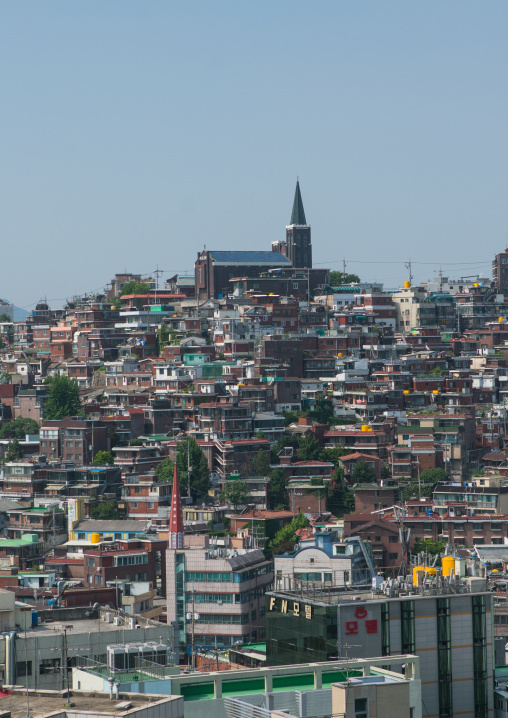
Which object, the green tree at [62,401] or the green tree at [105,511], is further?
the green tree at [62,401]

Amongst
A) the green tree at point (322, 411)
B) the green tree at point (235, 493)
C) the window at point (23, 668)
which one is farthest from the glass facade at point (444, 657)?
the green tree at point (322, 411)

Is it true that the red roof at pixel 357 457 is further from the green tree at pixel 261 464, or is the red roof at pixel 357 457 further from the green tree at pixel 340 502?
the green tree at pixel 261 464

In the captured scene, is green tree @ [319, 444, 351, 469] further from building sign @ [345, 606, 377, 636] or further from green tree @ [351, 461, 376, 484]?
building sign @ [345, 606, 377, 636]

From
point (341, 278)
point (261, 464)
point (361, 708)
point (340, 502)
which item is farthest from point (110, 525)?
point (341, 278)

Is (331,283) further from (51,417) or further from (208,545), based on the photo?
(208,545)

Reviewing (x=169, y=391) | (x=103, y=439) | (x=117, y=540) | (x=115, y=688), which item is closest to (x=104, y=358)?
(x=169, y=391)

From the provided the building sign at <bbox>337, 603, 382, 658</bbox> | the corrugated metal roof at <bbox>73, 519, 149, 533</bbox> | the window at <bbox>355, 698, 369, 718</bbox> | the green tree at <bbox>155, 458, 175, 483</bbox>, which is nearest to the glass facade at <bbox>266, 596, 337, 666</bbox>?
the building sign at <bbox>337, 603, 382, 658</bbox>

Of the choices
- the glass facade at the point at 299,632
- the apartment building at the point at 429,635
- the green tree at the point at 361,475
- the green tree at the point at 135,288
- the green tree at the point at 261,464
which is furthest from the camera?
the green tree at the point at 135,288

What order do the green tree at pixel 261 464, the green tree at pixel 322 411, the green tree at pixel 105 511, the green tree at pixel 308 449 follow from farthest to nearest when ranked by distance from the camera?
the green tree at pixel 322 411 → the green tree at pixel 308 449 → the green tree at pixel 261 464 → the green tree at pixel 105 511
